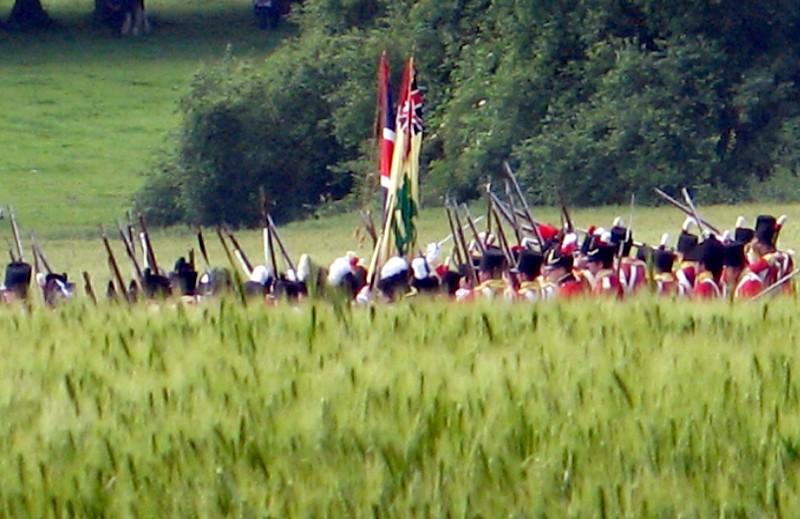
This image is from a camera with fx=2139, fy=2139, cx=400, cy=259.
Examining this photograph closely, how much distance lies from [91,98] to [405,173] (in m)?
40.7

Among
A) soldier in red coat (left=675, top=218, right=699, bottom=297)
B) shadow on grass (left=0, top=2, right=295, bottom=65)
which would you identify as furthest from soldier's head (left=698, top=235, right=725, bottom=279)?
shadow on grass (left=0, top=2, right=295, bottom=65)

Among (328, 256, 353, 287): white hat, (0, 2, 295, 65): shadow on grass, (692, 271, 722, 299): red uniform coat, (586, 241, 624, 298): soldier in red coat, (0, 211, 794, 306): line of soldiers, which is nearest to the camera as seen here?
(692, 271, 722, 299): red uniform coat

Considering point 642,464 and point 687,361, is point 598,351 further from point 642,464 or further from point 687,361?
point 642,464

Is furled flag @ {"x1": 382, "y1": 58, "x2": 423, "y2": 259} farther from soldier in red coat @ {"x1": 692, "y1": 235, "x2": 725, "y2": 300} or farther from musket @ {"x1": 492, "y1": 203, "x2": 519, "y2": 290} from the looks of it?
soldier in red coat @ {"x1": 692, "y1": 235, "x2": 725, "y2": 300}

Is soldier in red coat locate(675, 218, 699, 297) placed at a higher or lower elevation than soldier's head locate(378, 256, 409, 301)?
lower

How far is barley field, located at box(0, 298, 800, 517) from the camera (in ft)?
19.1

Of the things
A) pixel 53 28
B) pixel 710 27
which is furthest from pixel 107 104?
pixel 710 27

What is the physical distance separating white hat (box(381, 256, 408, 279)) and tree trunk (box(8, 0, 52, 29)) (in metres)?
51.9

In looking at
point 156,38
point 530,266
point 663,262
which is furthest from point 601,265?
point 156,38

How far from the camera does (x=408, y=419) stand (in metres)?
6.38

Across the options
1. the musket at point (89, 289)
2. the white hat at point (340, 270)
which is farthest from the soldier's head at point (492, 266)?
the musket at point (89, 289)

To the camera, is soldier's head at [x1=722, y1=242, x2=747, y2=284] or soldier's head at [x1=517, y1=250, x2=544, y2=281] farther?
soldier's head at [x1=517, y1=250, x2=544, y2=281]

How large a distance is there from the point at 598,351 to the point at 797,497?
5.51 feet

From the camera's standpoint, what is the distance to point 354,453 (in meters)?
6.17
